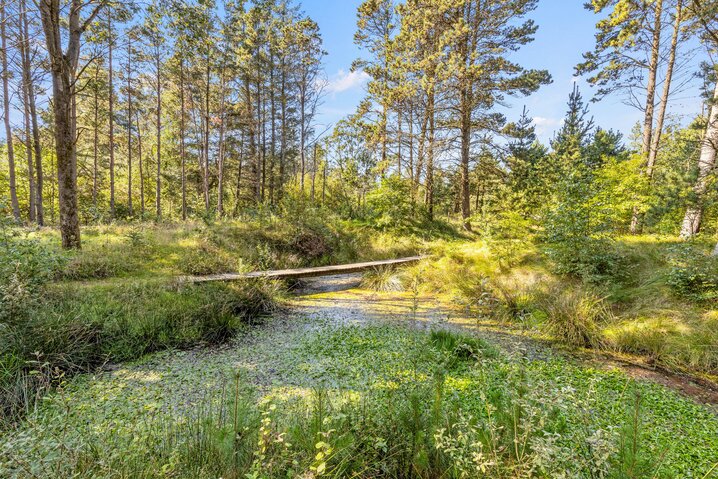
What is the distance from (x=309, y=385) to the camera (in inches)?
113

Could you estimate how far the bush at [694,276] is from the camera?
3562 mm

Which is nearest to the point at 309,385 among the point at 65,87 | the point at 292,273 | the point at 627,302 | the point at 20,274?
the point at 292,273

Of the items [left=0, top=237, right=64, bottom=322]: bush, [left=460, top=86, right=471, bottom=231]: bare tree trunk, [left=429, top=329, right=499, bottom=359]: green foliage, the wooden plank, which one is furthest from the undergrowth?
[left=460, top=86, right=471, bottom=231]: bare tree trunk

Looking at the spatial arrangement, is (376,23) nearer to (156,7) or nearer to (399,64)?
(399,64)

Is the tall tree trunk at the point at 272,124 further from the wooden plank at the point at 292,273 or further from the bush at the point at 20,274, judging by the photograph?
the bush at the point at 20,274

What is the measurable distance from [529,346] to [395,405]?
99.1 inches

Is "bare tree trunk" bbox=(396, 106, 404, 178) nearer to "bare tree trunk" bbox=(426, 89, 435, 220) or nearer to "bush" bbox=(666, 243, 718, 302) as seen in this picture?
"bare tree trunk" bbox=(426, 89, 435, 220)

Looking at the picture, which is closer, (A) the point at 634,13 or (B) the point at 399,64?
(A) the point at 634,13

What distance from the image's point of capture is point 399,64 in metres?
9.41

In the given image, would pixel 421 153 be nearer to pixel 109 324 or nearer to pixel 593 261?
pixel 593 261

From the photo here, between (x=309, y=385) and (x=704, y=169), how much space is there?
692 centimetres

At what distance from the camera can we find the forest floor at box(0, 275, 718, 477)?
146cm

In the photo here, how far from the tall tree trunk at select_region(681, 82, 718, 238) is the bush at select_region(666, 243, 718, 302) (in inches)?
42.5

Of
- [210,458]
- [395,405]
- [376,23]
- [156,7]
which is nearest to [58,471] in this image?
[210,458]
